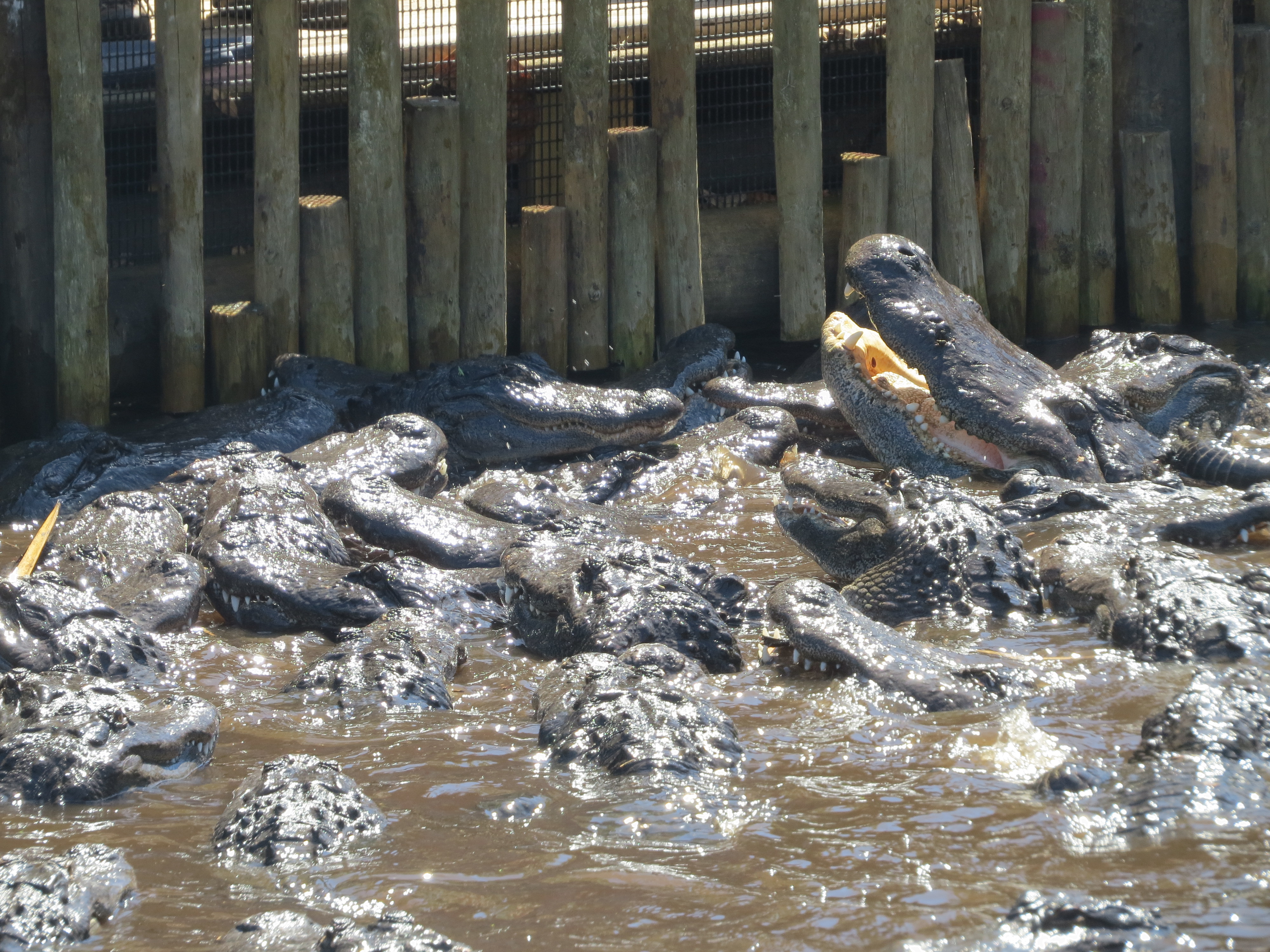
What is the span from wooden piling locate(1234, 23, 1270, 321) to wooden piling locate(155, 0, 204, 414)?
626 cm

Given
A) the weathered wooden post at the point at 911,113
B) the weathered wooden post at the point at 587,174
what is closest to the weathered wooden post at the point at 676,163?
the weathered wooden post at the point at 587,174

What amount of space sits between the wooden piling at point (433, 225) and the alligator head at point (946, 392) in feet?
6.81

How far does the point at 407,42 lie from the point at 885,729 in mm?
5842

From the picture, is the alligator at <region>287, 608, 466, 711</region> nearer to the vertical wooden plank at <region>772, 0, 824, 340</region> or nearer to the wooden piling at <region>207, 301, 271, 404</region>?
the wooden piling at <region>207, 301, 271, 404</region>

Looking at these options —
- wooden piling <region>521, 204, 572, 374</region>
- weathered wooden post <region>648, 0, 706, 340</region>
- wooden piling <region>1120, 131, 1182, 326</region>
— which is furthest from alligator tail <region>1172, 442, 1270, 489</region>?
wooden piling <region>521, 204, 572, 374</region>

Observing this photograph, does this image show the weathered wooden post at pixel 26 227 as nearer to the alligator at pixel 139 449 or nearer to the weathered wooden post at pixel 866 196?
the alligator at pixel 139 449

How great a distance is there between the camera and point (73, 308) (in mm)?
6902

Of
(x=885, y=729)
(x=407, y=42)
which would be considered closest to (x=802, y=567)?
(x=885, y=729)

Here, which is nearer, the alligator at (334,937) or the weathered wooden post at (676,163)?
the alligator at (334,937)

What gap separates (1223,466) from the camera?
6.42m

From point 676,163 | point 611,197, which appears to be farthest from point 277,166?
point 676,163

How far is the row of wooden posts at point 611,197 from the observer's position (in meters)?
7.10

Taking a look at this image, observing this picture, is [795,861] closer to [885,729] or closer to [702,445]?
[885,729]

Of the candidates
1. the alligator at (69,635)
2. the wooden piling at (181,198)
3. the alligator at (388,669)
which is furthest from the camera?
the wooden piling at (181,198)
